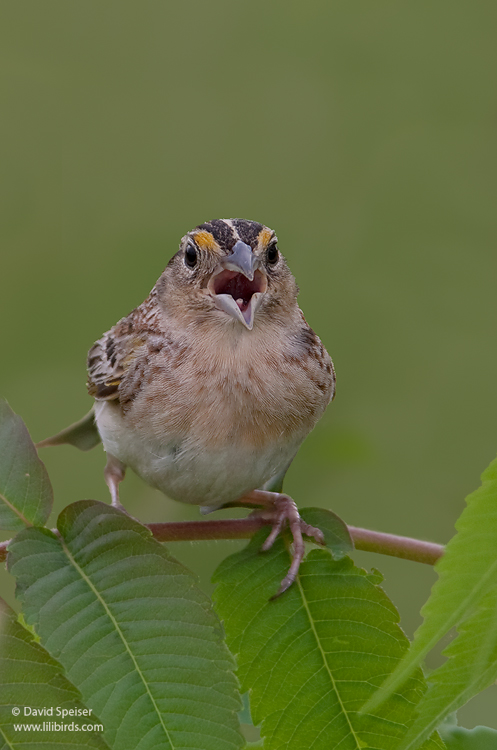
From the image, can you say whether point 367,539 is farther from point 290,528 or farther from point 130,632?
point 130,632

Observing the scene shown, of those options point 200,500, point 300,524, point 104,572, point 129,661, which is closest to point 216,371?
point 200,500

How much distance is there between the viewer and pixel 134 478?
2.58 meters

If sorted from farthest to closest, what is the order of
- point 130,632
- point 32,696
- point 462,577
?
point 130,632, point 32,696, point 462,577

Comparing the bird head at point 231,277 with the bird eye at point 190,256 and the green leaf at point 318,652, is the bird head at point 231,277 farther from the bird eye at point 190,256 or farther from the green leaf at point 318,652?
the green leaf at point 318,652

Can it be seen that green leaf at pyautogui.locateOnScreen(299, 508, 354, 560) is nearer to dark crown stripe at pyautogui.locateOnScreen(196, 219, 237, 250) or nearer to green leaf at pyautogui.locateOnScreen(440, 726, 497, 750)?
green leaf at pyautogui.locateOnScreen(440, 726, 497, 750)

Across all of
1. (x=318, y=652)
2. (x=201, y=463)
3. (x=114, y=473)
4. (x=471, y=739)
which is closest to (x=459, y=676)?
(x=318, y=652)

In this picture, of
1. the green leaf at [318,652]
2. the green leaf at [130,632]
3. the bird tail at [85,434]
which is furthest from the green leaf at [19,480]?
A: the bird tail at [85,434]

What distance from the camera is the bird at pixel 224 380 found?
2098 millimetres

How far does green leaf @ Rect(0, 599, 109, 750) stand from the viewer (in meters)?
1.20

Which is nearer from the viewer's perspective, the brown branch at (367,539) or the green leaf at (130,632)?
the green leaf at (130,632)

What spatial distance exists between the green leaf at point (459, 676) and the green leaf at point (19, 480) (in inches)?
30.4

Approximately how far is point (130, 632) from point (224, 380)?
2.89ft

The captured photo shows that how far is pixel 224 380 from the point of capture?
2.11 m

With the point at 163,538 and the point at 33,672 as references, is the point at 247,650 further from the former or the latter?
the point at 33,672
